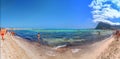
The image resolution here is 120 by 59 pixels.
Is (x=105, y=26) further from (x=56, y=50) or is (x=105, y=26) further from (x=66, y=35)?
(x=56, y=50)

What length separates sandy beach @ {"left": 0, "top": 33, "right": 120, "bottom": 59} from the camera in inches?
150

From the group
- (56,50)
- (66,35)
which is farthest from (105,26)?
(56,50)

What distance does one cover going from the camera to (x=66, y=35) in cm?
375

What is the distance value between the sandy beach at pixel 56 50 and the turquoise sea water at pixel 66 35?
70 mm

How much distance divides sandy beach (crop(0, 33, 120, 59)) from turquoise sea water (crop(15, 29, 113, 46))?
7 centimetres

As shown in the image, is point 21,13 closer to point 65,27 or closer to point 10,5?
point 10,5

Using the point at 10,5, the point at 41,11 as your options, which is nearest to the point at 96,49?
the point at 41,11

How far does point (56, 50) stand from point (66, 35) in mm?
263

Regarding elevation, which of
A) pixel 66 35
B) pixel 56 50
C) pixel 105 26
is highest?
pixel 105 26

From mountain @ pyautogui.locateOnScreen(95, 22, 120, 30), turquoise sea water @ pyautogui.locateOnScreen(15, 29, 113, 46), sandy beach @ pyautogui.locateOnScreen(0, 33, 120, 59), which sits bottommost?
sandy beach @ pyautogui.locateOnScreen(0, 33, 120, 59)

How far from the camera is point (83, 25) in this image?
3783 millimetres

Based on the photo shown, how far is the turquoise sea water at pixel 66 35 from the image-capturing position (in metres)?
3.75

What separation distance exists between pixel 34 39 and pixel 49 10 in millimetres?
436

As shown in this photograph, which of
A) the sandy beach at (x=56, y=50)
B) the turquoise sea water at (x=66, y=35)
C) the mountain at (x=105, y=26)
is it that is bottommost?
the sandy beach at (x=56, y=50)
